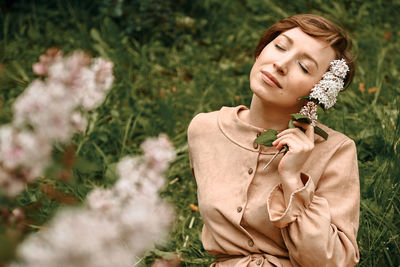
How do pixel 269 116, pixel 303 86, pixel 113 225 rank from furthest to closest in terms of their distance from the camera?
pixel 269 116 < pixel 303 86 < pixel 113 225

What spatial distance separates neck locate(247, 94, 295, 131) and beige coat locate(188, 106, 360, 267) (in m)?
0.03

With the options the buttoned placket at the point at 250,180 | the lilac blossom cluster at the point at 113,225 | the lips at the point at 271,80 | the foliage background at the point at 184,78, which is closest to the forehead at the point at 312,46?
the lips at the point at 271,80

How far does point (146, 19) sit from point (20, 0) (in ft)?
3.62

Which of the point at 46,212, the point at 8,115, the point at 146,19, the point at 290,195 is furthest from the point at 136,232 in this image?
the point at 146,19

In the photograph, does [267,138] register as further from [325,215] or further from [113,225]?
[113,225]

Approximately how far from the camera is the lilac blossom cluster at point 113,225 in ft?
2.16

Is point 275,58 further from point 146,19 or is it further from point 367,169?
point 146,19

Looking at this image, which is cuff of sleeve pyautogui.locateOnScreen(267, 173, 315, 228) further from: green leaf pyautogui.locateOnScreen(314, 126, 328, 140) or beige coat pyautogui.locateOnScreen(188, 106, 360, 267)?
green leaf pyautogui.locateOnScreen(314, 126, 328, 140)

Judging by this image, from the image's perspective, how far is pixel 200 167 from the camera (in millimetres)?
1890

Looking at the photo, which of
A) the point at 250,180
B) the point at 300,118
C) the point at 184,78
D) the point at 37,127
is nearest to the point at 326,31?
the point at 300,118

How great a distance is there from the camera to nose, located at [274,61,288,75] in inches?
64.1

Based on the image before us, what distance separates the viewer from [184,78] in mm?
3869

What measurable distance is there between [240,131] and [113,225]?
116 centimetres

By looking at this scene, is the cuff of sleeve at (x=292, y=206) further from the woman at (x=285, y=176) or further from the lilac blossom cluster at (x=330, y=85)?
the lilac blossom cluster at (x=330, y=85)
